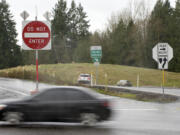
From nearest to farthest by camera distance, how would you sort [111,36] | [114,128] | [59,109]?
1. [114,128]
2. [59,109]
3. [111,36]

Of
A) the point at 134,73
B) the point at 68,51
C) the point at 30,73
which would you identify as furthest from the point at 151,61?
the point at 30,73

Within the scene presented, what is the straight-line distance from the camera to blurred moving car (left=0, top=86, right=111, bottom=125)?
10.4m

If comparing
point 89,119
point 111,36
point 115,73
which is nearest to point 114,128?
point 89,119

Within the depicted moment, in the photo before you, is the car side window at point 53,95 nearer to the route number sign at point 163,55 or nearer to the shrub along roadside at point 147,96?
the shrub along roadside at point 147,96

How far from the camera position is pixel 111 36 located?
82750 mm

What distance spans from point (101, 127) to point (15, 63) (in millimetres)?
76727

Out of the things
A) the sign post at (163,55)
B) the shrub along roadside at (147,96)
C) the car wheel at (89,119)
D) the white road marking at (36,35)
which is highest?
the white road marking at (36,35)

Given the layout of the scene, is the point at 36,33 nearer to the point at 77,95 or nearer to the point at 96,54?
the point at 77,95

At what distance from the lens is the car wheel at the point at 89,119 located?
408 inches

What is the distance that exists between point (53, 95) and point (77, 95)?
0.77 m

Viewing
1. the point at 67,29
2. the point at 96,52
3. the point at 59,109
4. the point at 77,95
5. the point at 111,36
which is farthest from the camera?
the point at 67,29

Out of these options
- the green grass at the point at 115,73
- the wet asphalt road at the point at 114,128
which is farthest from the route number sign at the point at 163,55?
the green grass at the point at 115,73

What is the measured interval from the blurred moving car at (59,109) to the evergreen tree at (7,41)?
7317 cm

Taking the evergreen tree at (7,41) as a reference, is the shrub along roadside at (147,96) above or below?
below
